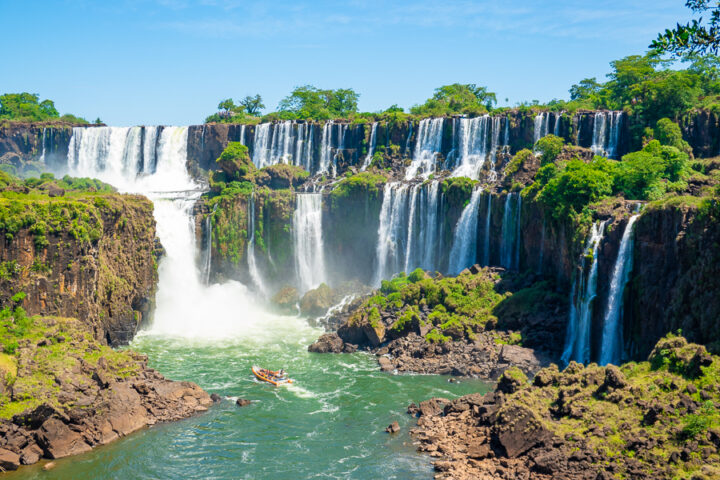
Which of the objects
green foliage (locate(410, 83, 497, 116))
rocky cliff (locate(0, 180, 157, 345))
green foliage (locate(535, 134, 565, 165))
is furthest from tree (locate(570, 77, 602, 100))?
rocky cliff (locate(0, 180, 157, 345))

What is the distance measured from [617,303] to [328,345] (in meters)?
18.5

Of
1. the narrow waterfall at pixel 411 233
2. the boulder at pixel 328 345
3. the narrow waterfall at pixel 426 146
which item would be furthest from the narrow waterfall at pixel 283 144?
the boulder at pixel 328 345

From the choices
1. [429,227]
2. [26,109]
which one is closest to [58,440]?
[429,227]

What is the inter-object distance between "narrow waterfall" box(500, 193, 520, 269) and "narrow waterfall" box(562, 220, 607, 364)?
1014 centimetres

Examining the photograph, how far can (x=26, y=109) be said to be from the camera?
85125 millimetres

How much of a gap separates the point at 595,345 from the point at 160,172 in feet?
172

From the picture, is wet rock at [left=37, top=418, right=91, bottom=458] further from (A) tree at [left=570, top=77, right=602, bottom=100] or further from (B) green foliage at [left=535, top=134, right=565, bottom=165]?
(A) tree at [left=570, top=77, right=602, bottom=100]

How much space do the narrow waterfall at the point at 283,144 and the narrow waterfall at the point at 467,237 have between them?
2266 cm

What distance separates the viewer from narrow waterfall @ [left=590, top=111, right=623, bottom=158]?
184 ft

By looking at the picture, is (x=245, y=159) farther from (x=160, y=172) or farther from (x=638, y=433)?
(x=638, y=433)

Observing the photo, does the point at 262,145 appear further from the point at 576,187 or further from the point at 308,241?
the point at 576,187

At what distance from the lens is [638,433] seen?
22984 mm

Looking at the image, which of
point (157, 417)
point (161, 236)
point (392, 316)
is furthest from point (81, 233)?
Result: point (392, 316)

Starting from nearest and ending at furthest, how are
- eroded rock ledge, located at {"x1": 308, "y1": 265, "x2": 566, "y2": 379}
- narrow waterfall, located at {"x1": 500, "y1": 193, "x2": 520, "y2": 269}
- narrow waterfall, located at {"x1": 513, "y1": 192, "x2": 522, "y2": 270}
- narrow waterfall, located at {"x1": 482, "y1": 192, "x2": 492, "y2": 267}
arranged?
eroded rock ledge, located at {"x1": 308, "y1": 265, "x2": 566, "y2": 379} → narrow waterfall, located at {"x1": 513, "y1": 192, "x2": 522, "y2": 270} → narrow waterfall, located at {"x1": 500, "y1": 193, "x2": 520, "y2": 269} → narrow waterfall, located at {"x1": 482, "y1": 192, "x2": 492, "y2": 267}
